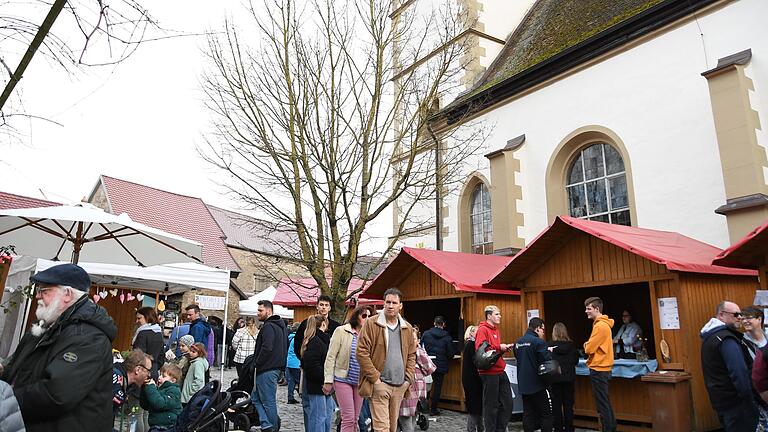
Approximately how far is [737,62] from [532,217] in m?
5.48

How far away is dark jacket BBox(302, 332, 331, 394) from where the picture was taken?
20.5ft

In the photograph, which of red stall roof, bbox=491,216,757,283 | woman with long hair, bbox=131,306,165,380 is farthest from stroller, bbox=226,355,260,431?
red stall roof, bbox=491,216,757,283

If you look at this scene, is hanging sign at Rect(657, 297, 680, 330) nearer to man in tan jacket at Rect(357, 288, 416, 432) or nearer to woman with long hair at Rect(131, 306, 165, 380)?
man in tan jacket at Rect(357, 288, 416, 432)

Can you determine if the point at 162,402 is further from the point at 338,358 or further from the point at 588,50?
the point at 588,50

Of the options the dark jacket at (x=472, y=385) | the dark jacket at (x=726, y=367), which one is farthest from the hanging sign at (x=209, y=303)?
the dark jacket at (x=726, y=367)

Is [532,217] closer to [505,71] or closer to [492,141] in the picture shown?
[492,141]

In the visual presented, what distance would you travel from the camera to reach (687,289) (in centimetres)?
740

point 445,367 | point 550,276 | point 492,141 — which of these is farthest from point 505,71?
point 445,367

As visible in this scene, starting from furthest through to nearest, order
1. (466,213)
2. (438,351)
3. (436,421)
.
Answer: (466,213), (438,351), (436,421)

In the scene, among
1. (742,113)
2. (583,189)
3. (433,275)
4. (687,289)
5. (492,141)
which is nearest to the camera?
(687,289)

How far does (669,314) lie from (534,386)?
2281 millimetres

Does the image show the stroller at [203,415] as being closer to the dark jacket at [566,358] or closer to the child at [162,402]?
the child at [162,402]

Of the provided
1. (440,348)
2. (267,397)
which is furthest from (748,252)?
(267,397)

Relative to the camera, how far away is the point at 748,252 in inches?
258
